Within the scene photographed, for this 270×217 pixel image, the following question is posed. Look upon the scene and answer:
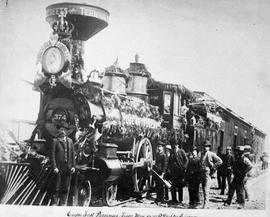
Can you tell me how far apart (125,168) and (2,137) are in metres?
1.64

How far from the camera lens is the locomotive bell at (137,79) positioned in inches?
247

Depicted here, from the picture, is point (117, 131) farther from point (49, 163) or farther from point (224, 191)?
point (224, 191)

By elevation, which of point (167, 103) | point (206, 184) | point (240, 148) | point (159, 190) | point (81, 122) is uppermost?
point (167, 103)

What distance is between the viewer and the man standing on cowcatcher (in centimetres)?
568

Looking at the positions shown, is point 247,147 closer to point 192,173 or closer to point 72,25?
point 192,173

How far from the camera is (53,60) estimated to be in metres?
5.76

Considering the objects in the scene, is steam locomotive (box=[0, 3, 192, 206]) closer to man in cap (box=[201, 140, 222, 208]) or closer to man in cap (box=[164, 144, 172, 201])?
man in cap (box=[164, 144, 172, 201])

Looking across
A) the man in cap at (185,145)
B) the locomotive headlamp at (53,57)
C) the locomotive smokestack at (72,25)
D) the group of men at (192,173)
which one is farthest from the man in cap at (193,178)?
the locomotive headlamp at (53,57)

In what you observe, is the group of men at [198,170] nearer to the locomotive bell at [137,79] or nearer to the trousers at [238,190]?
the trousers at [238,190]

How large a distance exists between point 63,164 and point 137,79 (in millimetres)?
1593

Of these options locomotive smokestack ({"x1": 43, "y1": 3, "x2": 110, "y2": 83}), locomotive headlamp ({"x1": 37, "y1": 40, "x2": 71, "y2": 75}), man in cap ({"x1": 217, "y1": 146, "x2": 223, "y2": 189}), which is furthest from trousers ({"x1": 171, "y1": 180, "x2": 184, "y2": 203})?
locomotive headlamp ({"x1": 37, "y1": 40, "x2": 71, "y2": 75})

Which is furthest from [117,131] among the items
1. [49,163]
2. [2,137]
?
[2,137]

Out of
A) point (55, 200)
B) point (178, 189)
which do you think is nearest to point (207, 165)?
point (178, 189)

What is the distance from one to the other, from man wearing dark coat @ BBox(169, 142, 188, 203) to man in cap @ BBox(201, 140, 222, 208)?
29 cm
